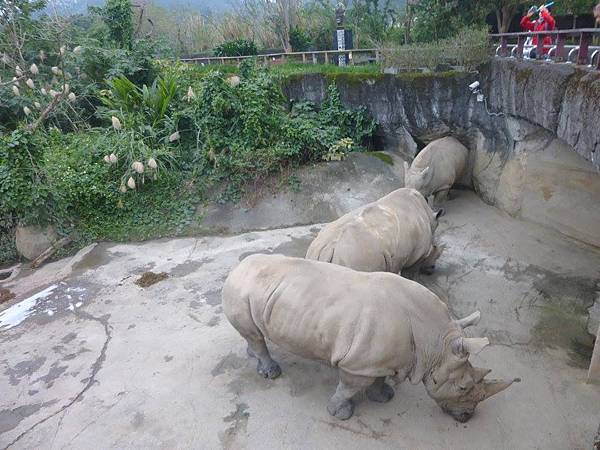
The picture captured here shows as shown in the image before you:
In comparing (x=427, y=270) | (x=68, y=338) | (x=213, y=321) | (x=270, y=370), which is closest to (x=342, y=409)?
(x=270, y=370)

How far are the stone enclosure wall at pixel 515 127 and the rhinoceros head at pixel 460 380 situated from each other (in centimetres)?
275

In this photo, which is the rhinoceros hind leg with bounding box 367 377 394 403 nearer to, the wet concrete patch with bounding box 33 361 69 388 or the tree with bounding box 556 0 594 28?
the wet concrete patch with bounding box 33 361 69 388

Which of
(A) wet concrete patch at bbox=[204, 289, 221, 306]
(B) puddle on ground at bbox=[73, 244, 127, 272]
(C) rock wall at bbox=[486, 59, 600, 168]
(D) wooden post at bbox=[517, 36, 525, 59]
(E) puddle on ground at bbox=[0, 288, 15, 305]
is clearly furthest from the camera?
(B) puddle on ground at bbox=[73, 244, 127, 272]

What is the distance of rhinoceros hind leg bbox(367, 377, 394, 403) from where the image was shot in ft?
16.5

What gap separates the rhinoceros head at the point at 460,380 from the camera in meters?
4.30

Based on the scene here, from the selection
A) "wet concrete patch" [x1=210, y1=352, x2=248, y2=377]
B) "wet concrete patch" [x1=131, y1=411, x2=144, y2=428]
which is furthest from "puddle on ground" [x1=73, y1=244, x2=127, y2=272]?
"wet concrete patch" [x1=131, y1=411, x2=144, y2=428]

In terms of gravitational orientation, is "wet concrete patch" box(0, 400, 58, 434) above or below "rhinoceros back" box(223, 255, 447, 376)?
below

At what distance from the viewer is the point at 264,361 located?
5445mm

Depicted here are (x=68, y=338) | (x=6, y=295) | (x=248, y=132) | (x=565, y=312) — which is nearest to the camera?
(x=565, y=312)

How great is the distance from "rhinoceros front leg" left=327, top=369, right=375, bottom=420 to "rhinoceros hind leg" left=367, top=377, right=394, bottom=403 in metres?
0.26

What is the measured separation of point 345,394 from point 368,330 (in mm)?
929

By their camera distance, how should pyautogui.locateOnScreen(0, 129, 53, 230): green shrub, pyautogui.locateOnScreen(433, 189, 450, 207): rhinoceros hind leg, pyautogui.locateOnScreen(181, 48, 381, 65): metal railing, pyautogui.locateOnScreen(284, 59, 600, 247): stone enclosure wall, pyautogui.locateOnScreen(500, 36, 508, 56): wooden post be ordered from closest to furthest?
1. pyautogui.locateOnScreen(284, 59, 600, 247): stone enclosure wall
2. pyautogui.locateOnScreen(500, 36, 508, 56): wooden post
3. pyautogui.locateOnScreen(0, 129, 53, 230): green shrub
4. pyautogui.locateOnScreen(433, 189, 450, 207): rhinoceros hind leg
5. pyautogui.locateOnScreen(181, 48, 381, 65): metal railing

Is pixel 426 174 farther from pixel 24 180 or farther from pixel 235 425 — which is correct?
pixel 24 180

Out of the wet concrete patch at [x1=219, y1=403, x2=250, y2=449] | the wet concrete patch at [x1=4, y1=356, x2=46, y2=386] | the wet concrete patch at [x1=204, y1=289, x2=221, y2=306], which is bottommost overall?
the wet concrete patch at [x1=4, y1=356, x2=46, y2=386]
